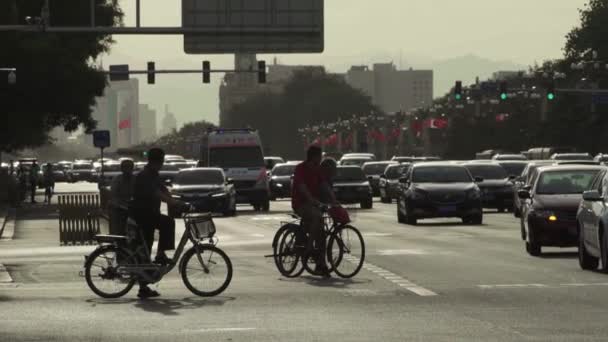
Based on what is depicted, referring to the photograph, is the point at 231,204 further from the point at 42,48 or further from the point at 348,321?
the point at 348,321

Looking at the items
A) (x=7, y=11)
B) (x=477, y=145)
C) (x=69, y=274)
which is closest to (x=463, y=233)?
(x=69, y=274)

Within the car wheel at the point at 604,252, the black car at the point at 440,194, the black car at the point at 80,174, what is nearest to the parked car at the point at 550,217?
the car wheel at the point at 604,252

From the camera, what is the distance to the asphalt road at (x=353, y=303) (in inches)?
611

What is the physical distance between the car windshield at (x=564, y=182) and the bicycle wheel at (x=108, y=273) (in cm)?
1067

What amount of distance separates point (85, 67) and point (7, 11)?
6.97 metres

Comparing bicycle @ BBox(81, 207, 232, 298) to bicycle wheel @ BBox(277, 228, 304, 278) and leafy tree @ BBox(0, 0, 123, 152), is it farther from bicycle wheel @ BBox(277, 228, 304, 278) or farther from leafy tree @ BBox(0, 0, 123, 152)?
leafy tree @ BBox(0, 0, 123, 152)

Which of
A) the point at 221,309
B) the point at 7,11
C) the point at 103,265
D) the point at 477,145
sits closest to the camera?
the point at 221,309

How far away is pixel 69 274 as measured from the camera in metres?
25.6

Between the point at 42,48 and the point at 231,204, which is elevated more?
the point at 42,48

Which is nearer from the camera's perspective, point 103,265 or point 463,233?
point 103,265

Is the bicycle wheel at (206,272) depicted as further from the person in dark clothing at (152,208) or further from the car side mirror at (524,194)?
the car side mirror at (524,194)

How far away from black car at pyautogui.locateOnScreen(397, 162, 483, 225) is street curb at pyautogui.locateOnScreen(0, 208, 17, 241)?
9877mm

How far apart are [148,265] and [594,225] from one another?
21.0ft

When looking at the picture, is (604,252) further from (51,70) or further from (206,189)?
(51,70)
